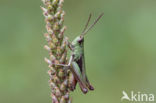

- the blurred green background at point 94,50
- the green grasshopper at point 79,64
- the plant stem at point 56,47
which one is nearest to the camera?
the plant stem at point 56,47

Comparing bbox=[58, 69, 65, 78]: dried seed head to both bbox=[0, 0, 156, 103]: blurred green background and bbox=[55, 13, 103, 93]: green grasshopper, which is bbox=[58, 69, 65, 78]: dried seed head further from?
bbox=[0, 0, 156, 103]: blurred green background

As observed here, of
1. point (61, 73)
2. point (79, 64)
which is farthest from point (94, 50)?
point (61, 73)

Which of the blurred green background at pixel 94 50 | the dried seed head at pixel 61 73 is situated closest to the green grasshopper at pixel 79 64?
the dried seed head at pixel 61 73

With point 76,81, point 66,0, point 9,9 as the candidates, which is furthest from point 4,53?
point 76,81

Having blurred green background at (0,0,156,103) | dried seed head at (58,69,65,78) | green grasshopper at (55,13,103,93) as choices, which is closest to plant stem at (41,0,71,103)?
dried seed head at (58,69,65,78)

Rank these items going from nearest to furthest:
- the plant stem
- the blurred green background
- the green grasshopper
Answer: the plant stem, the green grasshopper, the blurred green background

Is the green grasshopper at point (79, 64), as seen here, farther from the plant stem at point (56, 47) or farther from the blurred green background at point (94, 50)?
the blurred green background at point (94, 50)

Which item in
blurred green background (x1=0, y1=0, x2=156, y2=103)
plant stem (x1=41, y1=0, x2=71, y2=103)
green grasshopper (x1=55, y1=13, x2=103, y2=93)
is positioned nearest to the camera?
plant stem (x1=41, y1=0, x2=71, y2=103)

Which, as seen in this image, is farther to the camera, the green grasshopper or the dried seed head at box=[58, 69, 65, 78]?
the green grasshopper

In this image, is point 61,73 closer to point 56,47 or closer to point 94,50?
point 56,47
